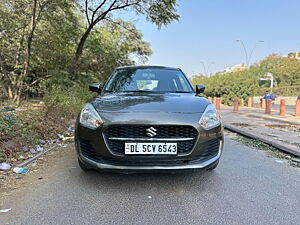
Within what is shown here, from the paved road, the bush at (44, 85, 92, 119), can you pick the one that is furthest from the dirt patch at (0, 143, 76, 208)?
the bush at (44, 85, 92, 119)

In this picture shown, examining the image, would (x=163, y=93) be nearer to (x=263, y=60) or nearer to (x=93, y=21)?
(x=93, y=21)

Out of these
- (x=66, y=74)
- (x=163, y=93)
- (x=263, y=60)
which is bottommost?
(x=163, y=93)

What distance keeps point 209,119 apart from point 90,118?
135cm

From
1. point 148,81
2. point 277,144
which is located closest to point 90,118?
point 148,81

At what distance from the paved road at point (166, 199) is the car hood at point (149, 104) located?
0.91 m

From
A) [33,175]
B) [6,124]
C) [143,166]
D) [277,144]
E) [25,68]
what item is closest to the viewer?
[143,166]

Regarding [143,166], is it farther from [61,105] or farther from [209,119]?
[61,105]

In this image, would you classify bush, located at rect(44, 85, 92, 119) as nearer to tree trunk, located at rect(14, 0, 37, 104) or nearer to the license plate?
tree trunk, located at rect(14, 0, 37, 104)

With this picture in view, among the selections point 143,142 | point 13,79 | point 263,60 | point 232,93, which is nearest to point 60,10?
point 13,79

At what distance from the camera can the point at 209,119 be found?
290cm

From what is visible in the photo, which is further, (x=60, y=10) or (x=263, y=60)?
(x=263, y=60)

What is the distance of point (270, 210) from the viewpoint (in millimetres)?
2459

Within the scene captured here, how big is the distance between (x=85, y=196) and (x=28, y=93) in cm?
1007

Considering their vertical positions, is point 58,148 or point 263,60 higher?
point 263,60
